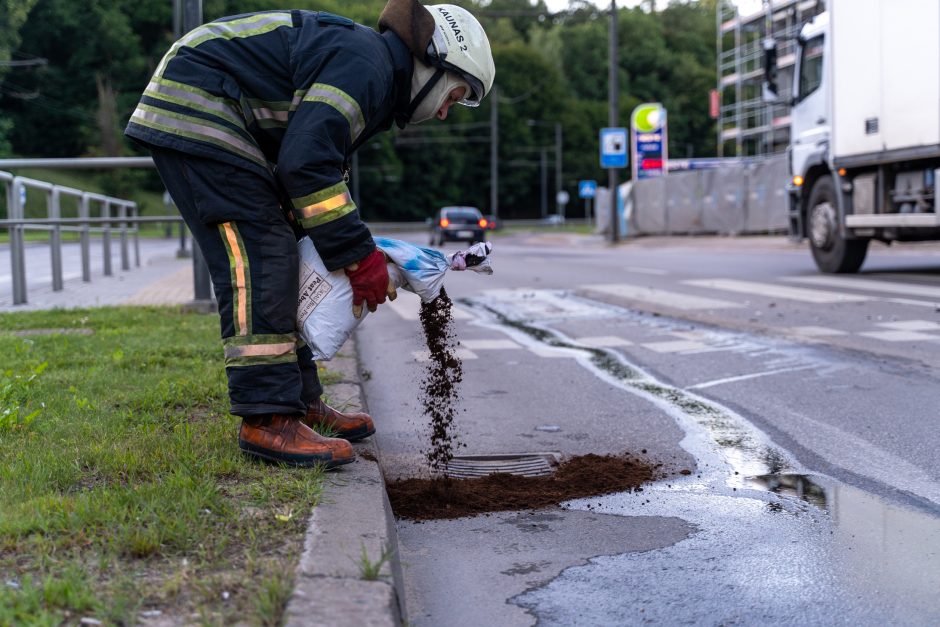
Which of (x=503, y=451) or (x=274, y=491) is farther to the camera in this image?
(x=503, y=451)

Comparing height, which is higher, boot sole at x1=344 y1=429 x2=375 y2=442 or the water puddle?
boot sole at x1=344 y1=429 x2=375 y2=442

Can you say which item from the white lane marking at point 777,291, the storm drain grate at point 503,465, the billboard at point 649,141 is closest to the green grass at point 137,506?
the storm drain grate at point 503,465

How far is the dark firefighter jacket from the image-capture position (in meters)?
3.26

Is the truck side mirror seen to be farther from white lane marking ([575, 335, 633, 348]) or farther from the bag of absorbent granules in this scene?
the bag of absorbent granules

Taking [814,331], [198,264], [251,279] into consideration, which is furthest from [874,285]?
[251,279]

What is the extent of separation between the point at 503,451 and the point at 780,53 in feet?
41.5

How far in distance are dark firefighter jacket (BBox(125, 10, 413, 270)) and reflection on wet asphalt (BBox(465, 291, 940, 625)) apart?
1.32 meters

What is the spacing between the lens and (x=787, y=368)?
250 inches

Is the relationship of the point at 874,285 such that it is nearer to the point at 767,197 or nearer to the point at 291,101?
the point at 291,101

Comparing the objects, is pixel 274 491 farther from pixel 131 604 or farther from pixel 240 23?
pixel 240 23

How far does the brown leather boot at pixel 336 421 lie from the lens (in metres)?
4.08

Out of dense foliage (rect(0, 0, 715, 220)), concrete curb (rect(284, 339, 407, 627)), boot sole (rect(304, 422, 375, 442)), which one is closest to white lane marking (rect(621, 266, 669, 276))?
boot sole (rect(304, 422, 375, 442))

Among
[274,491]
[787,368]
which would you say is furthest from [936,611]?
[787,368]

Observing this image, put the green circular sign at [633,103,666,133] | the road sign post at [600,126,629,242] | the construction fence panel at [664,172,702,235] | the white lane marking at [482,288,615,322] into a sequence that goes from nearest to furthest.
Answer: the white lane marking at [482,288,615,322] → the road sign post at [600,126,629,242] → the construction fence panel at [664,172,702,235] → the green circular sign at [633,103,666,133]
